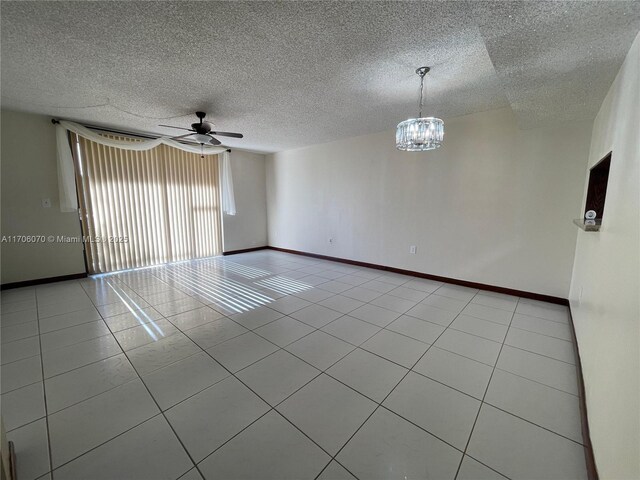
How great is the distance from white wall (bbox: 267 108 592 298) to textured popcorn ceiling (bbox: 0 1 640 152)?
1.32ft

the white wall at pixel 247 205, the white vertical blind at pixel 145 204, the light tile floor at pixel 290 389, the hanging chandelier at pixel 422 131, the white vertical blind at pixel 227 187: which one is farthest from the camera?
the white wall at pixel 247 205

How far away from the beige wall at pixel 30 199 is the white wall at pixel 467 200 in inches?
164

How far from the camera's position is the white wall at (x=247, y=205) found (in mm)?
5934

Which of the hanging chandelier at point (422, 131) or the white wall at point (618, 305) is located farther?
the hanging chandelier at point (422, 131)

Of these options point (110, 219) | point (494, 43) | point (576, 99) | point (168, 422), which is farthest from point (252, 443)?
point (110, 219)

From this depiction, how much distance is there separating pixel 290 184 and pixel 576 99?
4712 millimetres

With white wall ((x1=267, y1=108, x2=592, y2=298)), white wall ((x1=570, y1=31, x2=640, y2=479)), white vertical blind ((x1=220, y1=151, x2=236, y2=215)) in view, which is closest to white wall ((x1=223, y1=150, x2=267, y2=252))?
white vertical blind ((x1=220, y1=151, x2=236, y2=215))

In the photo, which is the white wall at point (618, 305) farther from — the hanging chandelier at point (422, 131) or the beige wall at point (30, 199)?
the beige wall at point (30, 199)

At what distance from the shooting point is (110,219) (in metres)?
4.23

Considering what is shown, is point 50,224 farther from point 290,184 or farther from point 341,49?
point 341,49

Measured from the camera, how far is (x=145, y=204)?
15.1 feet

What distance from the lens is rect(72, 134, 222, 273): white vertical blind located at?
4.07 metres

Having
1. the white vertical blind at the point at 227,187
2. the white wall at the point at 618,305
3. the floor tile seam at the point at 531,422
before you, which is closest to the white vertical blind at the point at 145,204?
the white vertical blind at the point at 227,187

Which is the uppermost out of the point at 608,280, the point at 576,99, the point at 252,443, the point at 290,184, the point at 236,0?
the point at 236,0
